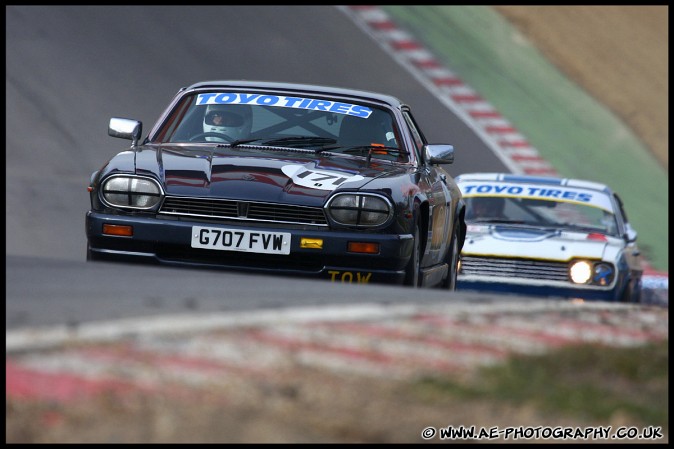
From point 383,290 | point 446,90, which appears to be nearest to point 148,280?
point 383,290

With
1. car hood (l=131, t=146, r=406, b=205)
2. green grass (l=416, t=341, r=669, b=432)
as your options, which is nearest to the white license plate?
car hood (l=131, t=146, r=406, b=205)

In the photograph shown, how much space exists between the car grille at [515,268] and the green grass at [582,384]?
5.81 m

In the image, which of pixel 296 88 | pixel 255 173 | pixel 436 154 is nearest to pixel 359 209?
pixel 255 173

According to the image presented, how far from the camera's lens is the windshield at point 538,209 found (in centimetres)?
1180

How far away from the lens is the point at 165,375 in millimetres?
3990

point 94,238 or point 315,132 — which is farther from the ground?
point 315,132

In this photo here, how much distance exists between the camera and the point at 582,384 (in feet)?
14.8

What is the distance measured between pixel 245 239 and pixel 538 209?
18.8 ft

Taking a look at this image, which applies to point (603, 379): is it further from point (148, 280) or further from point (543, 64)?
point (543, 64)

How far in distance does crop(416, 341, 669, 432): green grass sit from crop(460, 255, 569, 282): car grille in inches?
229

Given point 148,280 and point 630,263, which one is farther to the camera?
point 630,263

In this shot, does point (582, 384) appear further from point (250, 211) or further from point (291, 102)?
point (291, 102)

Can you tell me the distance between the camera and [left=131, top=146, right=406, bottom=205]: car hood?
7.27 meters

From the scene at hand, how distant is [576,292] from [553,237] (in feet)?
1.74
